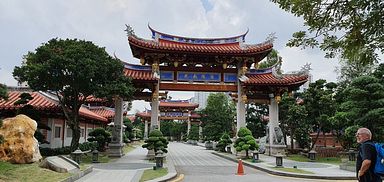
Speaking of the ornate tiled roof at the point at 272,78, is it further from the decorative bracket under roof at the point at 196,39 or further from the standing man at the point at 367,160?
the standing man at the point at 367,160

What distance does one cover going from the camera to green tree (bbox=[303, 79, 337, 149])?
23766mm

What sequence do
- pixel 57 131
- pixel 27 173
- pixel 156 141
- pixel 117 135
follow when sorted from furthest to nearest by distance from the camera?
1. pixel 117 135
2. pixel 57 131
3. pixel 156 141
4. pixel 27 173

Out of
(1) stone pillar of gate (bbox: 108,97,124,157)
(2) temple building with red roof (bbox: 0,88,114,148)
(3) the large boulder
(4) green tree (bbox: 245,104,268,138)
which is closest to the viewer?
(3) the large boulder

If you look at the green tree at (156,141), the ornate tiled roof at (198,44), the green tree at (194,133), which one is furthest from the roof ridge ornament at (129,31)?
the green tree at (194,133)

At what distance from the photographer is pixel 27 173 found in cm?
1087

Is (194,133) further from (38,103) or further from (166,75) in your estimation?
(38,103)

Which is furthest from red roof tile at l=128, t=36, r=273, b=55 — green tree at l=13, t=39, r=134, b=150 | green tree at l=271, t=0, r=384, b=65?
green tree at l=271, t=0, r=384, b=65

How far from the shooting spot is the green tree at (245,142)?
2119cm

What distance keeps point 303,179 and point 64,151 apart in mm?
12442

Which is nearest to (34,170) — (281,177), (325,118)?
(281,177)

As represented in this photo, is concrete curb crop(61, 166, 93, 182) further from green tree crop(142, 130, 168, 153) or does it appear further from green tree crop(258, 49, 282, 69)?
green tree crop(258, 49, 282, 69)

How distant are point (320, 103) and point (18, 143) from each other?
19.0 m

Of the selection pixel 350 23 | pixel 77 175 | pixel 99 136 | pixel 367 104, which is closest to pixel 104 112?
pixel 99 136

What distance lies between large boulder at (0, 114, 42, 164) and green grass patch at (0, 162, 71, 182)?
408 mm
